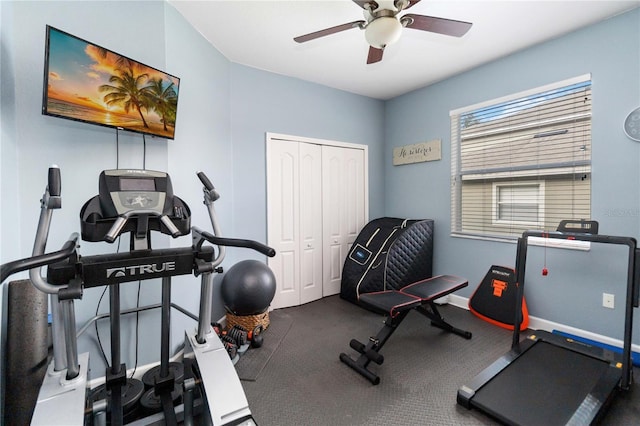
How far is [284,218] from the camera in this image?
11.3ft

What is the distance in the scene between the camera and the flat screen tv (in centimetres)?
154

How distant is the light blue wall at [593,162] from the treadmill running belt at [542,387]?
0.63 meters

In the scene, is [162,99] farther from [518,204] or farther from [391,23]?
[518,204]

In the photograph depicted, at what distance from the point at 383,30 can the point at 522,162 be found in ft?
7.10

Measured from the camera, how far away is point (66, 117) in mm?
1629

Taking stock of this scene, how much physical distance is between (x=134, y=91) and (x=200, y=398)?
6.22ft

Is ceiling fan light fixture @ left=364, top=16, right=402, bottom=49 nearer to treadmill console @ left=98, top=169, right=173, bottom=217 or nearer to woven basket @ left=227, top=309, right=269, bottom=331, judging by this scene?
treadmill console @ left=98, top=169, right=173, bottom=217

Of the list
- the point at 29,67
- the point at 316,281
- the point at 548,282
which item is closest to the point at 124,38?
the point at 29,67

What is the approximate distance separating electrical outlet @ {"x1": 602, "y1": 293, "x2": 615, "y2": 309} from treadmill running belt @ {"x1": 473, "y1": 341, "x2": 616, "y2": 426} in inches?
22.9

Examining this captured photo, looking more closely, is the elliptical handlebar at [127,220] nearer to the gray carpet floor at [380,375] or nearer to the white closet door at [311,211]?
the gray carpet floor at [380,375]

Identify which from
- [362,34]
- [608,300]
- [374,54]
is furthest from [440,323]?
[362,34]

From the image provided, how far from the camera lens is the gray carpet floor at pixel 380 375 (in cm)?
174

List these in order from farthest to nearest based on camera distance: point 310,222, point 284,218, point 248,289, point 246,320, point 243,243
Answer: point 310,222 → point 284,218 → point 246,320 → point 248,289 → point 243,243

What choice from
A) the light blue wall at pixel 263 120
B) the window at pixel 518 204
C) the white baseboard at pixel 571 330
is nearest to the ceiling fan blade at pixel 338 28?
the light blue wall at pixel 263 120
